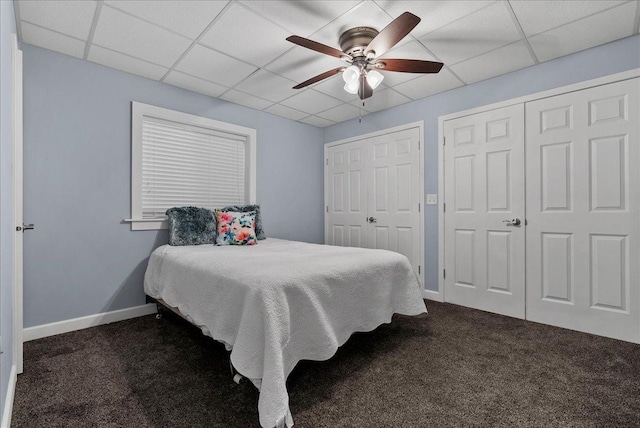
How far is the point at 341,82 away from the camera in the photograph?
3.19 meters

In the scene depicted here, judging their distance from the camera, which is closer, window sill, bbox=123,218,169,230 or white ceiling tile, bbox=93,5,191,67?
white ceiling tile, bbox=93,5,191,67

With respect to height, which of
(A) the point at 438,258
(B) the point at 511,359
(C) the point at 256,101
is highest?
(C) the point at 256,101

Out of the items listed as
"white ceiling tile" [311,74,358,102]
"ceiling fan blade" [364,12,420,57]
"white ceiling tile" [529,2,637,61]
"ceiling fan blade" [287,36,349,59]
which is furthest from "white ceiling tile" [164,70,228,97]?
"white ceiling tile" [529,2,637,61]

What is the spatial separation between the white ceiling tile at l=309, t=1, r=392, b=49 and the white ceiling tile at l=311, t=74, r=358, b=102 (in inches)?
27.5

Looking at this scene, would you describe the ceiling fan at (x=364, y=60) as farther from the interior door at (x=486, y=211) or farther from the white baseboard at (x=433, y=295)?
the white baseboard at (x=433, y=295)

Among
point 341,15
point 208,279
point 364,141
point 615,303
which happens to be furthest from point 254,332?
point 364,141

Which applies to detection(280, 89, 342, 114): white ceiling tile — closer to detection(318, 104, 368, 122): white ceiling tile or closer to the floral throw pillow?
detection(318, 104, 368, 122): white ceiling tile

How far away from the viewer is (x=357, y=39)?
2.28 meters

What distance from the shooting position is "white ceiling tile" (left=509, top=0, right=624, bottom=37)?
1999 mm

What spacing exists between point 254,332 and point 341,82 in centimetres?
265

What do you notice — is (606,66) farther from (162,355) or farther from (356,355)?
(162,355)

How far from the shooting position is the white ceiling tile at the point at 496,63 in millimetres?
2574

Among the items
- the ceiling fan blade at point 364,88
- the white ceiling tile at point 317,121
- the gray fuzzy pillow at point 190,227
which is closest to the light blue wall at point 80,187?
the gray fuzzy pillow at point 190,227

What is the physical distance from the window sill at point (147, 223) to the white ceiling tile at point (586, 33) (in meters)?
3.69
